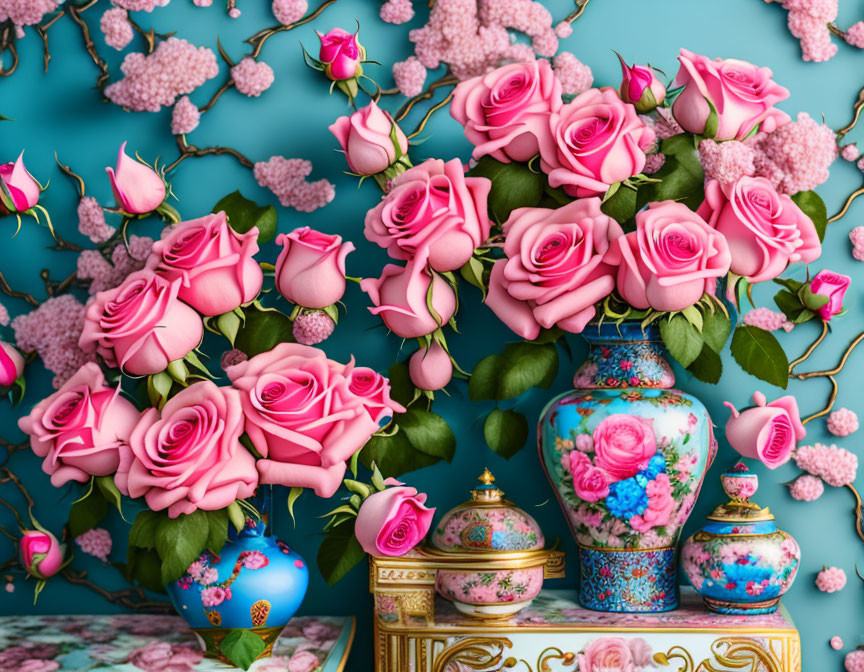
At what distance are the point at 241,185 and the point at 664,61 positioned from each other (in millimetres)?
643

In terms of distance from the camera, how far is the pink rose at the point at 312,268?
107cm

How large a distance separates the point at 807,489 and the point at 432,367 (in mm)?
552

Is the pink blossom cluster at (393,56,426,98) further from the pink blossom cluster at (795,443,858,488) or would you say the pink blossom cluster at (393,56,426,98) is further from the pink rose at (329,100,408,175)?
the pink blossom cluster at (795,443,858,488)

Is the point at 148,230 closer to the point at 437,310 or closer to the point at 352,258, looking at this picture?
the point at 352,258

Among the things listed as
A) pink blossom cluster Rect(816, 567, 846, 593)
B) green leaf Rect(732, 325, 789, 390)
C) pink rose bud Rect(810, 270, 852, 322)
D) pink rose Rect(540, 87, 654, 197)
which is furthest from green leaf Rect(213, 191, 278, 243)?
pink blossom cluster Rect(816, 567, 846, 593)

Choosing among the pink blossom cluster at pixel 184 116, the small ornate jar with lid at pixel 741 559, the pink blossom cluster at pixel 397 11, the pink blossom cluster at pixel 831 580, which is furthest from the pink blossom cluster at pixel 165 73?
the pink blossom cluster at pixel 831 580

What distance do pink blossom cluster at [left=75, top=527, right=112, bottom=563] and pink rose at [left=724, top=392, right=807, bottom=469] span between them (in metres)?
0.89

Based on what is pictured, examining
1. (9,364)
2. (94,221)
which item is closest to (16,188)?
(94,221)

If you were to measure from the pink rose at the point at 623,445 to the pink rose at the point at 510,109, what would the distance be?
1.14 ft

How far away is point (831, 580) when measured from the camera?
3.88 feet

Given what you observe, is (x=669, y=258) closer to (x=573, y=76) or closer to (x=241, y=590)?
(x=573, y=76)

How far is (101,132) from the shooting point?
128 centimetres

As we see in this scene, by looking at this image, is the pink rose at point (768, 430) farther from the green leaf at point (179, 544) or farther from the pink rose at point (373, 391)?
the green leaf at point (179, 544)

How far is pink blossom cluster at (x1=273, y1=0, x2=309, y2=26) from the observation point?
1.25 meters
